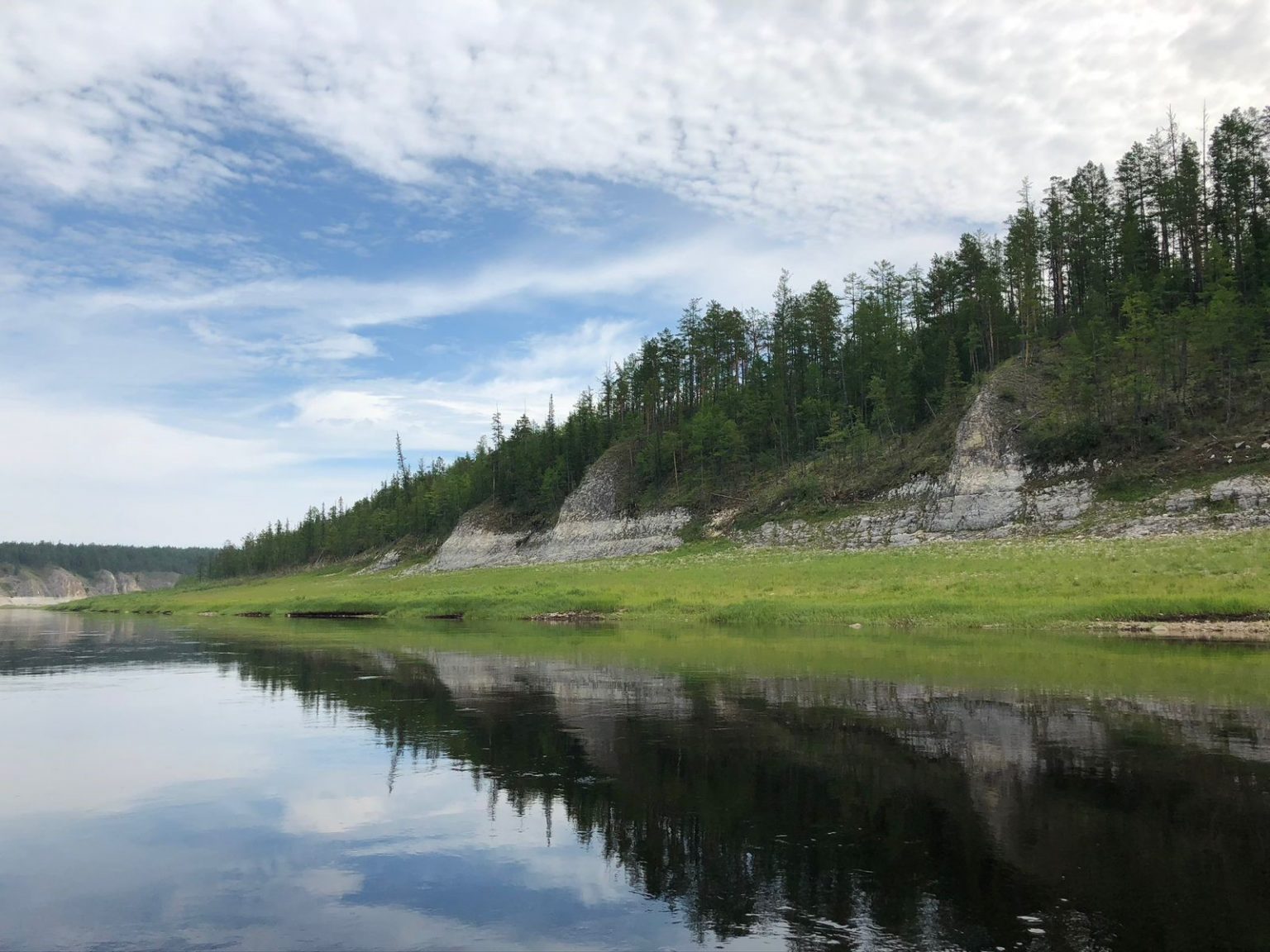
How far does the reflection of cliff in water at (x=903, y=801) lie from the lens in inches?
284

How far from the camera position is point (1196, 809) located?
9734 millimetres

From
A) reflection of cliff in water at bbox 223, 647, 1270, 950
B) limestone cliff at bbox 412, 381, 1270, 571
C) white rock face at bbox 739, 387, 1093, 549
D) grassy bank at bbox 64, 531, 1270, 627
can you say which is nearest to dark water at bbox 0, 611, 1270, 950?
reflection of cliff in water at bbox 223, 647, 1270, 950

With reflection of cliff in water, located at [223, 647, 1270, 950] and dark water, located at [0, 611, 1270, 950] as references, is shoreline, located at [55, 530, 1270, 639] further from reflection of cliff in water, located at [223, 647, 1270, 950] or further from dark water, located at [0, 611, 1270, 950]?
reflection of cliff in water, located at [223, 647, 1270, 950]

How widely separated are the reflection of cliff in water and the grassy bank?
1771 cm

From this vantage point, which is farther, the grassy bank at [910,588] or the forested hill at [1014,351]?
the forested hill at [1014,351]

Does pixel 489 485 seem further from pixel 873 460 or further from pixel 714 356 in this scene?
pixel 873 460

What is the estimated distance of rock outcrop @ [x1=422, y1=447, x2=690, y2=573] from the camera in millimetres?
90625

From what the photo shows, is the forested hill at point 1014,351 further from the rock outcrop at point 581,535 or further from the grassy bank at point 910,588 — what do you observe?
the grassy bank at point 910,588

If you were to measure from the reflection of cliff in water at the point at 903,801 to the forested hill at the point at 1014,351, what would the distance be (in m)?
55.1

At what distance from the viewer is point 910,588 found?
40.7 metres

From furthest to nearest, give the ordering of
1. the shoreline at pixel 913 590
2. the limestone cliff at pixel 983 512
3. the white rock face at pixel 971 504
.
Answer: the white rock face at pixel 971 504 < the limestone cliff at pixel 983 512 < the shoreline at pixel 913 590

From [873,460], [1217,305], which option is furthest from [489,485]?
[1217,305]

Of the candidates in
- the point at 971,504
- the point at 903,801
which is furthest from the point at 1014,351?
the point at 903,801

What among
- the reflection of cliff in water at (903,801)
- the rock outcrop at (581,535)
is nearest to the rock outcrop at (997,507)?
the rock outcrop at (581,535)
